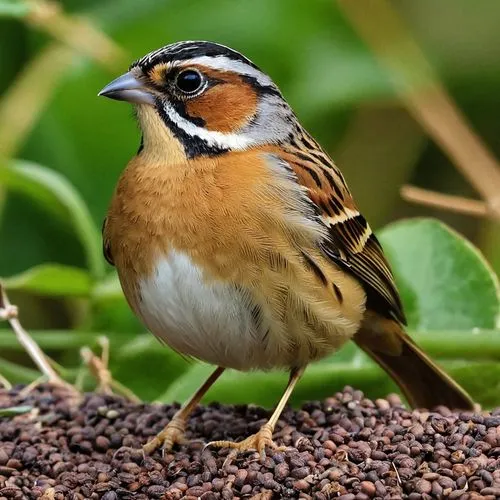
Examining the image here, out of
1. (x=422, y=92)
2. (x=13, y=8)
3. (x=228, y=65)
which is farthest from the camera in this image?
(x=422, y=92)

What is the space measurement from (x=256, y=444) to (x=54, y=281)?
50.6 inches

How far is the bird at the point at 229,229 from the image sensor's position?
3520 mm

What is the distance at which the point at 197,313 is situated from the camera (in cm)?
355

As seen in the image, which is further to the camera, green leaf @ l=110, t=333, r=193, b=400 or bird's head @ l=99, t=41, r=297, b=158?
green leaf @ l=110, t=333, r=193, b=400

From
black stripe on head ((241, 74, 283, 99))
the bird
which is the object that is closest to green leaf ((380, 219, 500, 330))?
the bird

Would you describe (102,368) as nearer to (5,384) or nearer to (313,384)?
(5,384)

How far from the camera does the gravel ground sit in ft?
10.4

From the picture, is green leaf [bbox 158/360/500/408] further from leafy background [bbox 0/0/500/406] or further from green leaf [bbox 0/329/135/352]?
leafy background [bbox 0/0/500/406]

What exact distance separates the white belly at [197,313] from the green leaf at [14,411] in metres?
0.47

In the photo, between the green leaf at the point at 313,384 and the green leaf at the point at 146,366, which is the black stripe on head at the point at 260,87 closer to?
the green leaf at the point at 313,384

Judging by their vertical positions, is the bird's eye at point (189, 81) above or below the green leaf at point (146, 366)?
above

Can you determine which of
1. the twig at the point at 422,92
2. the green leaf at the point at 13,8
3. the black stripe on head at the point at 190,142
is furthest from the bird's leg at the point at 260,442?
the twig at the point at 422,92

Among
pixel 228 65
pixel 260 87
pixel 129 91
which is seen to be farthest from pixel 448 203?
pixel 129 91

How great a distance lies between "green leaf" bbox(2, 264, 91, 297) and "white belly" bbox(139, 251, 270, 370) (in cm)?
84
